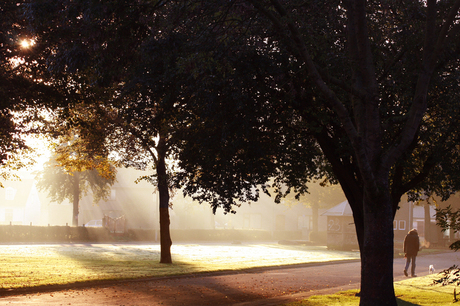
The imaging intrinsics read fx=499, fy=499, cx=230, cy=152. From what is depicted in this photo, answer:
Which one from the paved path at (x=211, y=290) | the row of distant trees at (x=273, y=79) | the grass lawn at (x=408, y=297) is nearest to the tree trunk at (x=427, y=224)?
the paved path at (x=211, y=290)

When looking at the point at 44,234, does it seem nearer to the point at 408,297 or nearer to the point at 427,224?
the point at 427,224

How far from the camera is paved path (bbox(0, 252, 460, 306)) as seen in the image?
11508 mm

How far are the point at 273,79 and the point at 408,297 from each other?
6.57 meters

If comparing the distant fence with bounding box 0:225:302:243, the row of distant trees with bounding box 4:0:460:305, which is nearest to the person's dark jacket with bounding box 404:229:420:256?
the row of distant trees with bounding box 4:0:460:305

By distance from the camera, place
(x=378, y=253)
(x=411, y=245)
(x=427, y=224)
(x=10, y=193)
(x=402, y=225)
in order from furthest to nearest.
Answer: (x=10, y=193), (x=402, y=225), (x=427, y=224), (x=411, y=245), (x=378, y=253)

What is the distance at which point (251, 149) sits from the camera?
12.0 m

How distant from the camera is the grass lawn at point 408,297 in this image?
11.5m

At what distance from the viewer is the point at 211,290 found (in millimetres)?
14016

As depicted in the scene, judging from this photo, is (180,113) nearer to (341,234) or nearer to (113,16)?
(113,16)

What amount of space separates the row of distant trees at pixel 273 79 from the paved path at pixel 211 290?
258 centimetres

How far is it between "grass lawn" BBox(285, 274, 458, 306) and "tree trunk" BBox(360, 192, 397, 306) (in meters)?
1.41

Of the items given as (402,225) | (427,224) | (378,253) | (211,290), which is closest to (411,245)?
(211,290)

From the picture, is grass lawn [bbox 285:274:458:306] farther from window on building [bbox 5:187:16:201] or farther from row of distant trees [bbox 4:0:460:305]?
window on building [bbox 5:187:16:201]

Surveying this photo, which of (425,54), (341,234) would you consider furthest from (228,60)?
(341,234)
